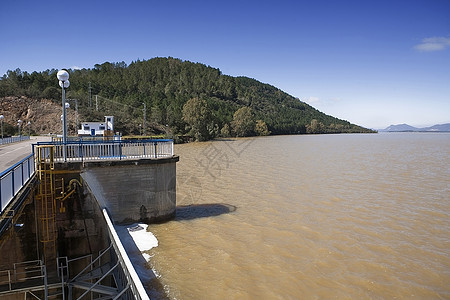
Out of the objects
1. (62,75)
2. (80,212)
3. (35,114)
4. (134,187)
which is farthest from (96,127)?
(35,114)

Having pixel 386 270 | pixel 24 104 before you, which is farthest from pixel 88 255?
pixel 24 104

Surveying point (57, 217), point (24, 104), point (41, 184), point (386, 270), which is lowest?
point (386, 270)

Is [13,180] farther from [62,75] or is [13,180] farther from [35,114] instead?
[35,114]

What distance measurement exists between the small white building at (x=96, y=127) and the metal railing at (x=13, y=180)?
1365 centimetres

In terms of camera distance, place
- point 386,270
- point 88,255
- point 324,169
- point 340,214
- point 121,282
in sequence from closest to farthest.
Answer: point 121,282 < point 386,270 < point 88,255 < point 340,214 < point 324,169

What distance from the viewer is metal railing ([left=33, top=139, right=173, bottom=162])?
1124cm

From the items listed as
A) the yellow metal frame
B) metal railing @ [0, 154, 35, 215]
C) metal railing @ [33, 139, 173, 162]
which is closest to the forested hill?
metal railing @ [33, 139, 173, 162]

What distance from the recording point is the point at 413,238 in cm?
1234

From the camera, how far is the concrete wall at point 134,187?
11.2 m

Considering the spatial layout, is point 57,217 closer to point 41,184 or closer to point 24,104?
point 41,184

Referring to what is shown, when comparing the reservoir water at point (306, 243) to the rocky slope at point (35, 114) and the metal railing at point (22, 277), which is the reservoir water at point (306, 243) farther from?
the rocky slope at point (35, 114)

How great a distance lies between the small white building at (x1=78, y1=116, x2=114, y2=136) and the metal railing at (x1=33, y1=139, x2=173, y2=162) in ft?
35.6

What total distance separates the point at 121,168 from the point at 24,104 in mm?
71552

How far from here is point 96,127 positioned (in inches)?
938
